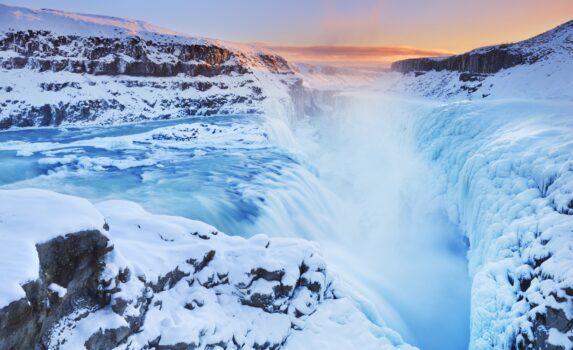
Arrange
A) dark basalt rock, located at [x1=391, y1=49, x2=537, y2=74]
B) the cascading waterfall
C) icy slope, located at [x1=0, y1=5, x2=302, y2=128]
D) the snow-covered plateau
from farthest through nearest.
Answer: dark basalt rock, located at [x1=391, y1=49, x2=537, y2=74]
icy slope, located at [x1=0, y1=5, x2=302, y2=128]
the cascading waterfall
the snow-covered plateau

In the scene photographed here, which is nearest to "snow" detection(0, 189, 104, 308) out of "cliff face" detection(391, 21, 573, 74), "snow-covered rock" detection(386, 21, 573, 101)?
"snow-covered rock" detection(386, 21, 573, 101)

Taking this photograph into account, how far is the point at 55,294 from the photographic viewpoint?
454 cm

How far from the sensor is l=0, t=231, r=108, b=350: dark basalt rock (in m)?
3.79

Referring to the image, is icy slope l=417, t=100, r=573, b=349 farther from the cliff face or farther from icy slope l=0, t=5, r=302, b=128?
icy slope l=0, t=5, r=302, b=128

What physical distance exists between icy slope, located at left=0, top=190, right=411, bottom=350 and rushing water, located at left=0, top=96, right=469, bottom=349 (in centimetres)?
208

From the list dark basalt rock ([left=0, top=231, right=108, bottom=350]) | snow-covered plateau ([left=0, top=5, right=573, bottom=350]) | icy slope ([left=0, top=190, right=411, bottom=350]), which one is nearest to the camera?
dark basalt rock ([left=0, top=231, right=108, bottom=350])

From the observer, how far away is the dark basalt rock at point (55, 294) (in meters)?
3.79

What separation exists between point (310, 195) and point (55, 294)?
14.4 m

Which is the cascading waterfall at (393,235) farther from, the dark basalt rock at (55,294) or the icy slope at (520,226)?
the dark basalt rock at (55,294)

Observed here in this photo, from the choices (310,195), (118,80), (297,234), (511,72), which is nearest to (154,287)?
(297,234)

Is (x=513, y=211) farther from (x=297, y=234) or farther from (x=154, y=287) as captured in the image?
(x=154, y=287)

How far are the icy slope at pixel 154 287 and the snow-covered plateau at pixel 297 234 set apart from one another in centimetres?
3

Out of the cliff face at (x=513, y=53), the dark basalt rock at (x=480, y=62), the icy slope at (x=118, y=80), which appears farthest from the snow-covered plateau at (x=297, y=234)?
the dark basalt rock at (x=480, y=62)

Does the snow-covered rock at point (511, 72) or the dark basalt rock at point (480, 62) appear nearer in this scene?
the snow-covered rock at point (511, 72)
